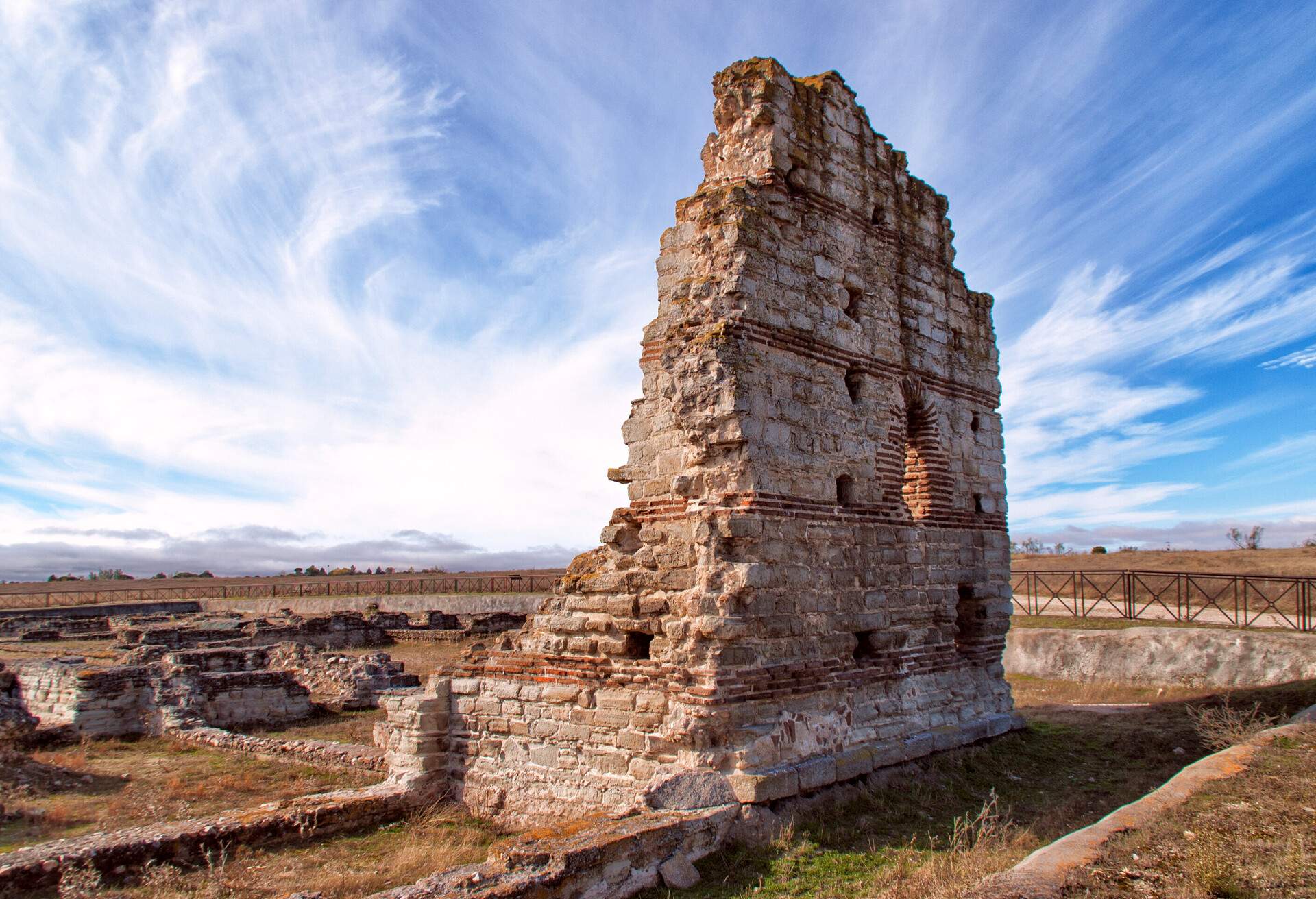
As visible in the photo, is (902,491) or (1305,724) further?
(902,491)

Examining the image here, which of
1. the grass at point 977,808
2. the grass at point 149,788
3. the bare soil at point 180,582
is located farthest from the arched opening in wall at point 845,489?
the bare soil at point 180,582

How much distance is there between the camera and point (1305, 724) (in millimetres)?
8188

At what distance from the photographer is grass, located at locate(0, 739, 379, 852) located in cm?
816

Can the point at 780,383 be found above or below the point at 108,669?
above

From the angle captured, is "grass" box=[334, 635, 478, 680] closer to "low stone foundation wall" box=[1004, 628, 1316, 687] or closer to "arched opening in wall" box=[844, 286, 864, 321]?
"low stone foundation wall" box=[1004, 628, 1316, 687]

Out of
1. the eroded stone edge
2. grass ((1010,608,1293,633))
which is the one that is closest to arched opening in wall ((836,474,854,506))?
the eroded stone edge

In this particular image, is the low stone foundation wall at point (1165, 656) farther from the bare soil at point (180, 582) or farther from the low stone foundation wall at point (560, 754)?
the bare soil at point (180, 582)

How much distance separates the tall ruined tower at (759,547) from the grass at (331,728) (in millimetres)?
4996

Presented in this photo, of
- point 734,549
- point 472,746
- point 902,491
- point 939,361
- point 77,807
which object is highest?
point 939,361

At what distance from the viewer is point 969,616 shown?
1050 cm

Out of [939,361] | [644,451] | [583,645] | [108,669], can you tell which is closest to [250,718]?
[108,669]

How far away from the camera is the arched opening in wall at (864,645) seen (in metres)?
8.54

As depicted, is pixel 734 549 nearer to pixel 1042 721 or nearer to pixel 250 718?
pixel 1042 721

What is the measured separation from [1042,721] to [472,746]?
8059 mm
